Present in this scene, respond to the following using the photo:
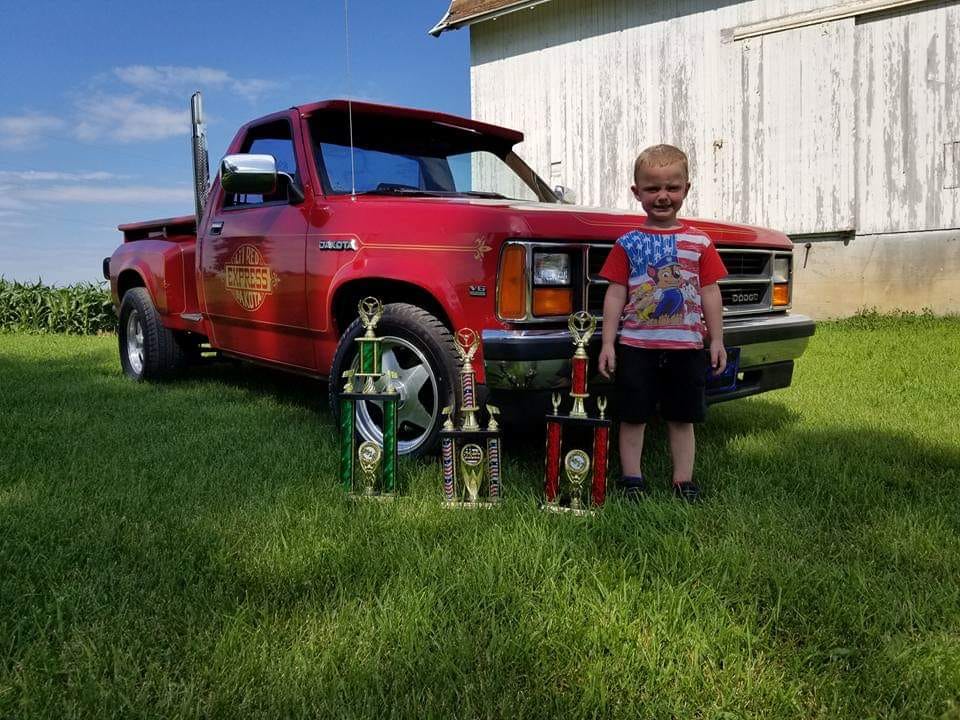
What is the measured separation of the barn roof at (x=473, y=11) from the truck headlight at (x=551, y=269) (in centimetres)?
1016

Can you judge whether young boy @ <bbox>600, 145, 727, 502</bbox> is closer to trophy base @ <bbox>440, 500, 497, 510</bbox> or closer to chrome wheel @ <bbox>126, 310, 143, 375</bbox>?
trophy base @ <bbox>440, 500, 497, 510</bbox>

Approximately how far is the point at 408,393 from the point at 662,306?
1156mm

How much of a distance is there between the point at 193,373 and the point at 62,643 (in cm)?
461

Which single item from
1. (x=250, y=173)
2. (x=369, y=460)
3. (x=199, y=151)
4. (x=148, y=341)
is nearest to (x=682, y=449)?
(x=369, y=460)

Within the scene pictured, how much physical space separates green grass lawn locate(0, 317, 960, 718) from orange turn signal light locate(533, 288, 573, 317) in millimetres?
680

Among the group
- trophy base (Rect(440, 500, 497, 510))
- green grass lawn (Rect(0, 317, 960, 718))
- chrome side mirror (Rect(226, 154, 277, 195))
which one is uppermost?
chrome side mirror (Rect(226, 154, 277, 195))

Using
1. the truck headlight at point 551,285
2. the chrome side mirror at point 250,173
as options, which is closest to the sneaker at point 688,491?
the truck headlight at point 551,285

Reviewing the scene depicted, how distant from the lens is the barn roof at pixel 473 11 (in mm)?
11672

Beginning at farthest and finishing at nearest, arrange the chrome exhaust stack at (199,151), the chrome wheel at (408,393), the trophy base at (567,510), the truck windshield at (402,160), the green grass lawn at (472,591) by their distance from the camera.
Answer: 1. the chrome exhaust stack at (199,151)
2. the truck windshield at (402,160)
3. the chrome wheel at (408,393)
4. the trophy base at (567,510)
5. the green grass lawn at (472,591)

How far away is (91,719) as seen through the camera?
1.41 meters

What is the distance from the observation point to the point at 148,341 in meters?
5.37

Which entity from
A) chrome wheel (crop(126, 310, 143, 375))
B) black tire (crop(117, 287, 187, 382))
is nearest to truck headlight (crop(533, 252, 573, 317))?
black tire (crop(117, 287, 187, 382))

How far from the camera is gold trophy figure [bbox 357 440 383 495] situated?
2.64m

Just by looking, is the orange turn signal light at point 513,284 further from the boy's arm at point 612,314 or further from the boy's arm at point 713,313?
the boy's arm at point 713,313
